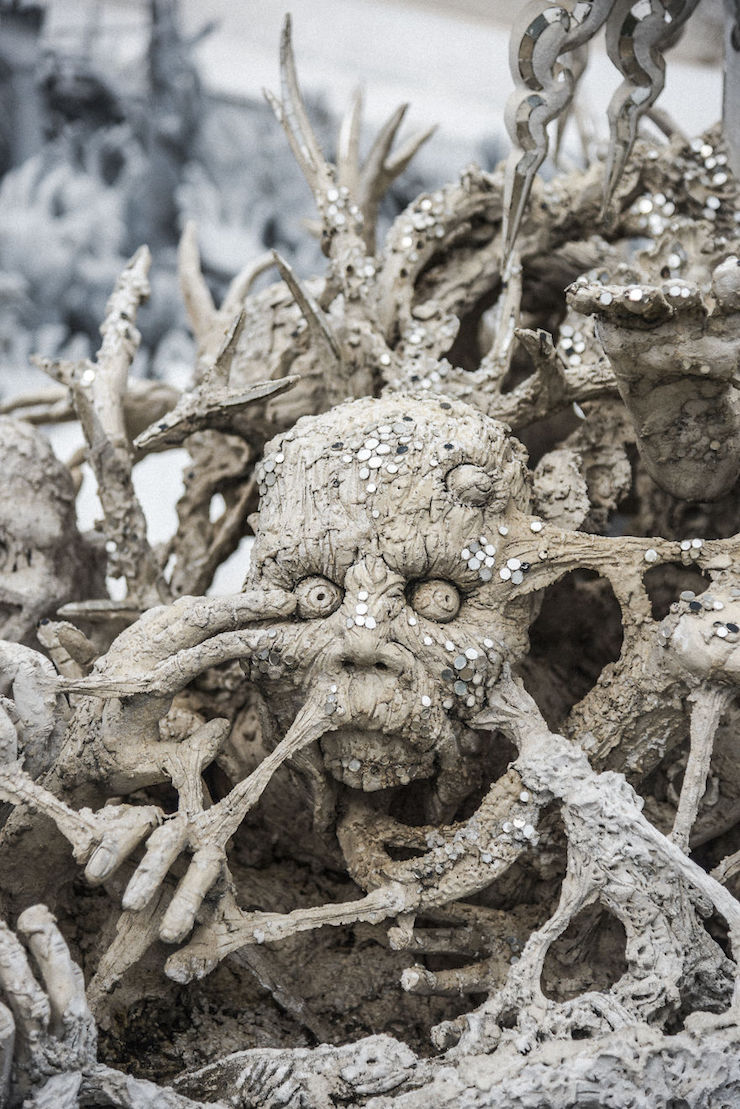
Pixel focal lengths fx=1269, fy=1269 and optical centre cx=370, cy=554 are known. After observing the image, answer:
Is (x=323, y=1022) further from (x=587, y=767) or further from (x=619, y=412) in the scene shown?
(x=619, y=412)

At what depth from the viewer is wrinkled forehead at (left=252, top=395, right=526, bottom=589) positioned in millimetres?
2010

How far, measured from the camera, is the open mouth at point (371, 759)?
2.04m

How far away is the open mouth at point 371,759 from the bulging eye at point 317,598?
7.6 inches

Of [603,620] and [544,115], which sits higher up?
[544,115]

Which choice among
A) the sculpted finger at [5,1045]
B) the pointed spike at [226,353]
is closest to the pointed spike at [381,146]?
the pointed spike at [226,353]

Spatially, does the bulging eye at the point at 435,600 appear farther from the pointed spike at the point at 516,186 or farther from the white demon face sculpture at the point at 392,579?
the pointed spike at the point at 516,186

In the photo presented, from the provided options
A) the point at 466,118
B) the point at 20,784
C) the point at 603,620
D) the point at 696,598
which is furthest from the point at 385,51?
the point at 20,784

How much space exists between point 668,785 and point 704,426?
24.8 inches

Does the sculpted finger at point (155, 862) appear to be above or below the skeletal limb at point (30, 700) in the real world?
below

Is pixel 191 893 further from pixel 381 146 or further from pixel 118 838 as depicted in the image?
pixel 381 146

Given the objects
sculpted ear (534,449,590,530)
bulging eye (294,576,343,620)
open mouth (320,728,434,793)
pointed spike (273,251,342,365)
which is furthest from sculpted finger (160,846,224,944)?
pointed spike (273,251,342,365)

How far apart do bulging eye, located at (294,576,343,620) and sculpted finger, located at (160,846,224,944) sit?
1.30ft

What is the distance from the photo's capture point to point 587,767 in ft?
6.54

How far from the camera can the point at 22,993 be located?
166 centimetres
